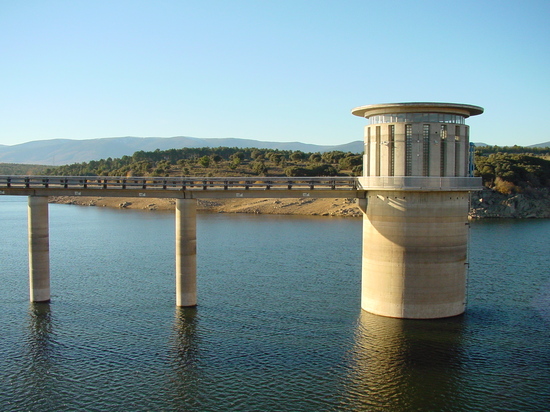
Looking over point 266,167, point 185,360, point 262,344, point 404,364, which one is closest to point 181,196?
point 262,344

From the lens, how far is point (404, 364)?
25406 mm

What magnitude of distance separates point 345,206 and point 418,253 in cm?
7518

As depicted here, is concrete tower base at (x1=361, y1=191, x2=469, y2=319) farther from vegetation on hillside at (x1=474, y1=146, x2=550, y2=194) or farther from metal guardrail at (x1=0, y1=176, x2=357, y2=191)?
vegetation on hillside at (x1=474, y1=146, x2=550, y2=194)

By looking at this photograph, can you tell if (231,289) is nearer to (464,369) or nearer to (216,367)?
(216,367)

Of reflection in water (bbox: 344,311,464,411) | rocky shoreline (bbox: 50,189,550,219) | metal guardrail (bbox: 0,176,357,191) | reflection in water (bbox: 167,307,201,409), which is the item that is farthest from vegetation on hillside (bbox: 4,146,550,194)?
reflection in water (bbox: 167,307,201,409)

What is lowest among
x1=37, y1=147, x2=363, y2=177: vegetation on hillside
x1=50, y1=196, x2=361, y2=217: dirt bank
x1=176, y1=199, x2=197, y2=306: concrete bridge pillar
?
x1=50, y1=196, x2=361, y2=217: dirt bank

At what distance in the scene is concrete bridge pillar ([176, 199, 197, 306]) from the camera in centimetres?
3244

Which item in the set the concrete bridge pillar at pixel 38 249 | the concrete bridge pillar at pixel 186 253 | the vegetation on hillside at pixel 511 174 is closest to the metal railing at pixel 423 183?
the concrete bridge pillar at pixel 186 253

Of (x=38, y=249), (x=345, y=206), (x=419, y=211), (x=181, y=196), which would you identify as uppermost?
(x=181, y=196)

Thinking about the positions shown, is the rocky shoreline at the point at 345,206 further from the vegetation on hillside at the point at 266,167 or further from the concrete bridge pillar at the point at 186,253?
the concrete bridge pillar at the point at 186,253

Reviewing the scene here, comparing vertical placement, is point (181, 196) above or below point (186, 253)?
above

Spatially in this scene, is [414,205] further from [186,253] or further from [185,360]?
[185,360]

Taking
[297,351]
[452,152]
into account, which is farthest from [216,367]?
[452,152]

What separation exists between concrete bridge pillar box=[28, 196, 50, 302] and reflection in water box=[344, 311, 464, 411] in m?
18.7
